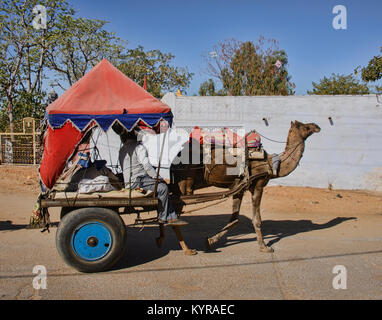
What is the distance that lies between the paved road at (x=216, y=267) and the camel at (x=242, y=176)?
0.46 m

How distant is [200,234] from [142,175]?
253 cm

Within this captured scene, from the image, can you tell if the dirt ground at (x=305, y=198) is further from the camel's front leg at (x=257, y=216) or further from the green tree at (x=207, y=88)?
the green tree at (x=207, y=88)

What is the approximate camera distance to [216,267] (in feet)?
17.1

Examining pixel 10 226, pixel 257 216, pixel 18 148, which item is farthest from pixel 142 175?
pixel 18 148

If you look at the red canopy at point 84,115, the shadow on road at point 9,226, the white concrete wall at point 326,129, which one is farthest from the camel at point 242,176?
the white concrete wall at point 326,129

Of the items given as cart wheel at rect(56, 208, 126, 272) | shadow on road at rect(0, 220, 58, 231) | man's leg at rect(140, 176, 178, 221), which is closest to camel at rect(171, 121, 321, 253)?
man's leg at rect(140, 176, 178, 221)

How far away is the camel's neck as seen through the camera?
21.1ft

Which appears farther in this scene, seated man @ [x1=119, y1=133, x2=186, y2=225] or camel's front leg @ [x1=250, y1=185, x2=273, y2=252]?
camel's front leg @ [x1=250, y1=185, x2=273, y2=252]

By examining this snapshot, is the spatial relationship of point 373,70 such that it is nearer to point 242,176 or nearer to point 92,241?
point 242,176

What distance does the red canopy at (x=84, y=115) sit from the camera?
4793 mm

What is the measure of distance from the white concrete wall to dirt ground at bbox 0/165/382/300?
3936mm

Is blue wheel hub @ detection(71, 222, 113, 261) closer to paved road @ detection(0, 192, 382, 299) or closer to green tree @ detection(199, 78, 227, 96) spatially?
paved road @ detection(0, 192, 382, 299)
